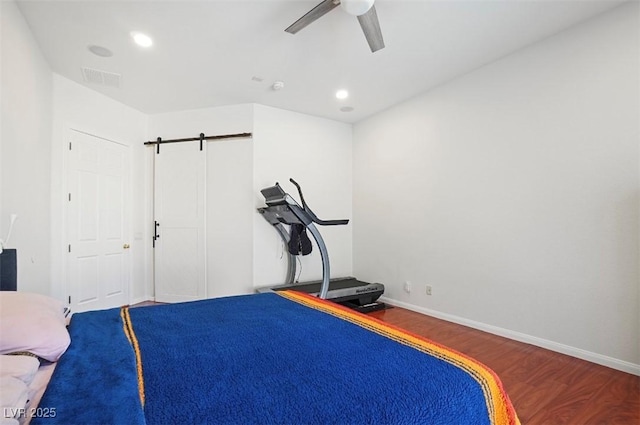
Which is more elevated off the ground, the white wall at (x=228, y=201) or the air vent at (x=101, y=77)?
the air vent at (x=101, y=77)

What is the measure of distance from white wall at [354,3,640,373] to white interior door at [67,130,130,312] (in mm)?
3627

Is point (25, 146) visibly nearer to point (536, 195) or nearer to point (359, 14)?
point (359, 14)

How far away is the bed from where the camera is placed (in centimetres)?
83

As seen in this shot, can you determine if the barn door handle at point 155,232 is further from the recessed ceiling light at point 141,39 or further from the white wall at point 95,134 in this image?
the recessed ceiling light at point 141,39

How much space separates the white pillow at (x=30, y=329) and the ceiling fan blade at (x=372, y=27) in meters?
2.36

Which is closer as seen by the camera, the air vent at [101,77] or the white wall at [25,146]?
the white wall at [25,146]

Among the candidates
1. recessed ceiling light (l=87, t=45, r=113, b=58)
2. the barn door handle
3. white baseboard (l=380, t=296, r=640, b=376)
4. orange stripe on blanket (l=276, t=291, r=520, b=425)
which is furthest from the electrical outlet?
recessed ceiling light (l=87, t=45, r=113, b=58)

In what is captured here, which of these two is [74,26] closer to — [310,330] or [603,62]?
[310,330]

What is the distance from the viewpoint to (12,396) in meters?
0.78

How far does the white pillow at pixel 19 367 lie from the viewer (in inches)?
34.7

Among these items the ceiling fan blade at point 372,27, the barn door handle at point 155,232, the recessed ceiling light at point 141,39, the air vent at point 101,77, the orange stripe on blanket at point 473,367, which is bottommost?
the orange stripe on blanket at point 473,367

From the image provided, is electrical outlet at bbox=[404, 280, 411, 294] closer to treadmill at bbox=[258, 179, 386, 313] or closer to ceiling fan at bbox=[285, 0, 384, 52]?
treadmill at bbox=[258, 179, 386, 313]

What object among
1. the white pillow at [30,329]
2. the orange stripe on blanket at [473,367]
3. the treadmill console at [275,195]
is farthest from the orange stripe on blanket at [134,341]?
the treadmill console at [275,195]

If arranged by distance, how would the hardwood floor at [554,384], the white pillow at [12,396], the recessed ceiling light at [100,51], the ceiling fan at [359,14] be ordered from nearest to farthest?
the white pillow at [12,396] < the hardwood floor at [554,384] < the ceiling fan at [359,14] < the recessed ceiling light at [100,51]
